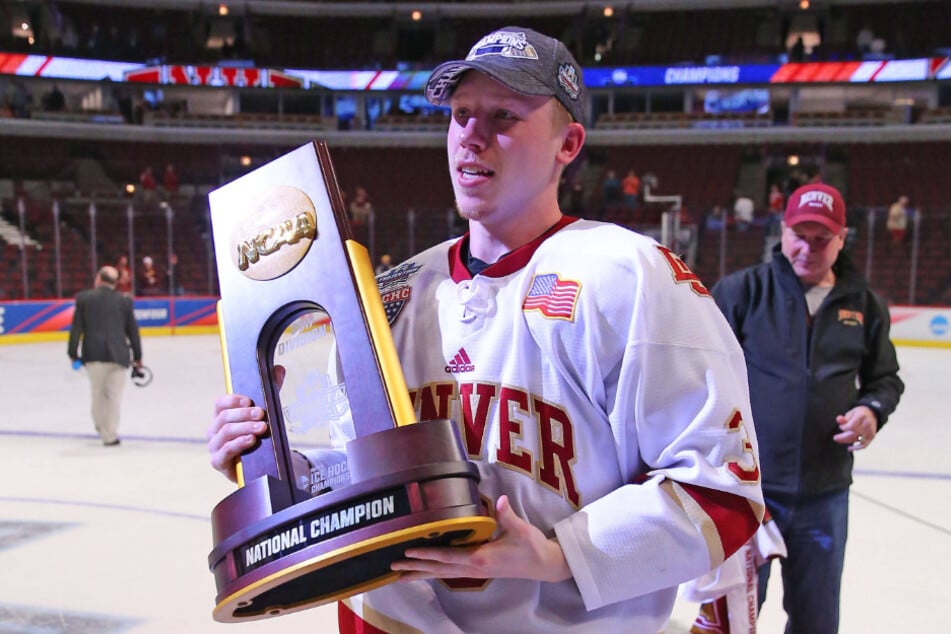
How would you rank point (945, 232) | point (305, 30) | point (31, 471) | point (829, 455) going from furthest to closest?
point (305, 30), point (945, 232), point (31, 471), point (829, 455)

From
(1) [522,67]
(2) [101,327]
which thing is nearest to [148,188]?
(2) [101,327]

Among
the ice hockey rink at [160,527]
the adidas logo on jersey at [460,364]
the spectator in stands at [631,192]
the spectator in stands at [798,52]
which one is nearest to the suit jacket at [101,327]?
the ice hockey rink at [160,527]

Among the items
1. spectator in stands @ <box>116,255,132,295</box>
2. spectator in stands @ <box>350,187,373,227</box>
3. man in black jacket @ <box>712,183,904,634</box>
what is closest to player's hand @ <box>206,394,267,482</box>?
man in black jacket @ <box>712,183,904,634</box>

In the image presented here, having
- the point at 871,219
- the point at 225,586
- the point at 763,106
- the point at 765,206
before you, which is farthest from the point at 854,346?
the point at 763,106

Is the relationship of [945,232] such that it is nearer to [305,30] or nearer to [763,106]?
[763,106]

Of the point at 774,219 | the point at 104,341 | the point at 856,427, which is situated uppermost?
the point at 774,219

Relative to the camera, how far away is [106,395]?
601 cm

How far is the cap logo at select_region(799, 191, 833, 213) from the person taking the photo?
2359mm

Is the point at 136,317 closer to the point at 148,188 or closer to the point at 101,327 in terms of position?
the point at 148,188

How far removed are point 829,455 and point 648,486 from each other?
1.57m

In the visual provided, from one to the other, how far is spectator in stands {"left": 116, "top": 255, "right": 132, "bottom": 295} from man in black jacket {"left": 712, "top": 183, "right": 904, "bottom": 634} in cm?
1352

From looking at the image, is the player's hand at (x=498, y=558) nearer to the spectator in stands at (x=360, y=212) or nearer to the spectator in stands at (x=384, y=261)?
the spectator in stands at (x=360, y=212)

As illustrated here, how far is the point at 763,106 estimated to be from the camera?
69.7 ft

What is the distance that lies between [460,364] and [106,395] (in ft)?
18.4
